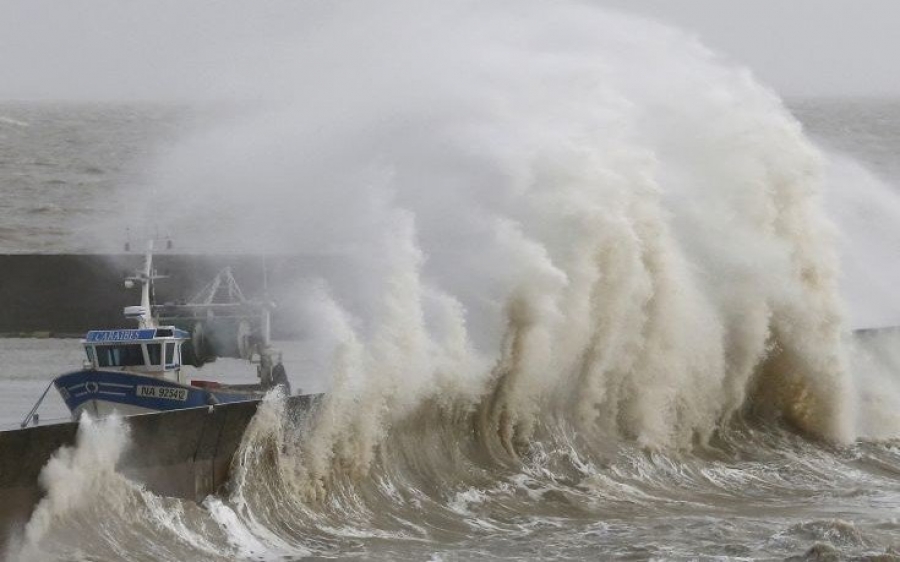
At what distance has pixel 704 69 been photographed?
24922 millimetres

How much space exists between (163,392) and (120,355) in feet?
2.06

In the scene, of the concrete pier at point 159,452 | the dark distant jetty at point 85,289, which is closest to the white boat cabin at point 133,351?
the concrete pier at point 159,452

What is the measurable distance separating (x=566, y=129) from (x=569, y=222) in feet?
5.47

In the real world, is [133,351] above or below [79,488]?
above

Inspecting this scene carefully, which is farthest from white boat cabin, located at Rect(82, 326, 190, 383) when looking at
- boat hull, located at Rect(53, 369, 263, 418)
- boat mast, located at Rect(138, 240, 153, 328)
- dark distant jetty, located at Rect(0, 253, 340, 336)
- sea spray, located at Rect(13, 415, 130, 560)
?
dark distant jetty, located at Rect(0, 253, 340, 336)

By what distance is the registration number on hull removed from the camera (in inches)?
773

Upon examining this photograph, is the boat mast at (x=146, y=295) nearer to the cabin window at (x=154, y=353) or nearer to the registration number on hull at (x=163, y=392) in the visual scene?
the cabin window at (x=154, y=353)

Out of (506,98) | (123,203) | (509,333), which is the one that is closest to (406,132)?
(506,98)

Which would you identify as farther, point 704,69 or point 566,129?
point 704,69

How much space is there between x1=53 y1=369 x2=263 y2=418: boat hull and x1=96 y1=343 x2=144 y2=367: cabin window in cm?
31

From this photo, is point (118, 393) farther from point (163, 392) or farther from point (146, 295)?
point (146, 295)

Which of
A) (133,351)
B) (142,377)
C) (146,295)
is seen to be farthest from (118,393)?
(146,295)

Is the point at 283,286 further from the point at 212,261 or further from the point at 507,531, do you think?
the point at 507,531

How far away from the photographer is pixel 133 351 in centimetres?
2000
